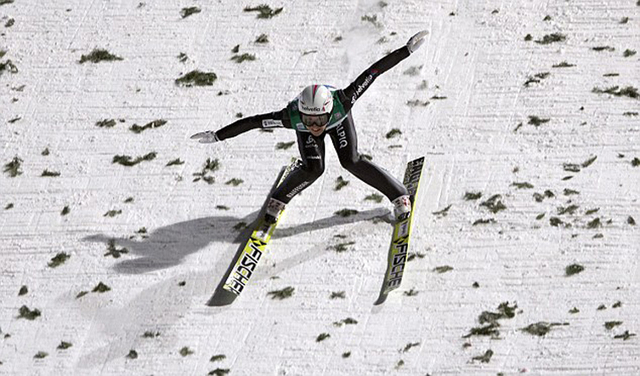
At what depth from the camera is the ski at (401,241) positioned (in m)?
10.9

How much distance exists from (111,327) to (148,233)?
51.6 inches

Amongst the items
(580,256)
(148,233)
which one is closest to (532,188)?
(580,256)

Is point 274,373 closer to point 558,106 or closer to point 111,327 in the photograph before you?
point 111,327

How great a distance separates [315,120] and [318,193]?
1.76 meters

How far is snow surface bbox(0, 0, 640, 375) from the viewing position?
34.8 feet

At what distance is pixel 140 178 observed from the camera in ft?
40.7

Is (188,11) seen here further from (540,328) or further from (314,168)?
(540,328)

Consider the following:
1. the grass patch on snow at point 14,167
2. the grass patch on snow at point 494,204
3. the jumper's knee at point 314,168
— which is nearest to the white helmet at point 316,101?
the jumper's knee at point 314,168

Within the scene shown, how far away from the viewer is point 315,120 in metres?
10.4

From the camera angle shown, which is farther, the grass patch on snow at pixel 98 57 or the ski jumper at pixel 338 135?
the grass patch on snow at pixel 98 57

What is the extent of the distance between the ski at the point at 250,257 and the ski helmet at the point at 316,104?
1651 mm

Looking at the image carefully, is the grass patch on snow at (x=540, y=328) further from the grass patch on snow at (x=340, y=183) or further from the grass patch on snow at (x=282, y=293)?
the grass patch on snow at (x=340, y=183)

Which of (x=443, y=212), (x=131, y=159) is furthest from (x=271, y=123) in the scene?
(x=131, y=159)

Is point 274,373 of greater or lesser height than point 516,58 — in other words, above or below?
A: below
